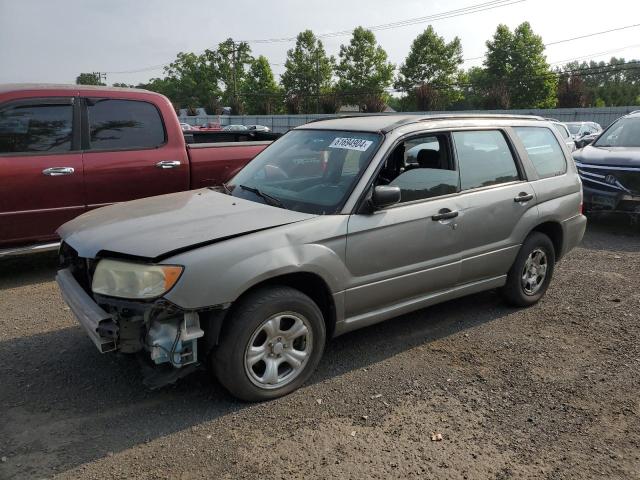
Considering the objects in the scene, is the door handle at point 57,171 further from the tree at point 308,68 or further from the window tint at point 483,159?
the tree at point 308,68

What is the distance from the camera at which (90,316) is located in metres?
3.08

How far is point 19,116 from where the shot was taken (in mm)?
5355

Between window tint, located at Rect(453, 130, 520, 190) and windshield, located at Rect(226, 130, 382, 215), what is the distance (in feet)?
2.77

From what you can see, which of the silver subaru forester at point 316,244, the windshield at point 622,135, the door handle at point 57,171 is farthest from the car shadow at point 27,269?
the windshield at point 622,135

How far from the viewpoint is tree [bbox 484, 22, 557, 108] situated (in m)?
59.7

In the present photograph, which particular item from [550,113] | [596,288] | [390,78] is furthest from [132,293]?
[390,78]

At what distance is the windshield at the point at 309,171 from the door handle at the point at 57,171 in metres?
2.13

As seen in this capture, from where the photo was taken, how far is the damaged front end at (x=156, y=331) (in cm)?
296

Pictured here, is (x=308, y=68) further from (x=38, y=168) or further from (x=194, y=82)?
(x=38, y=168)

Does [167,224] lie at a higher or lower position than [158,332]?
higher

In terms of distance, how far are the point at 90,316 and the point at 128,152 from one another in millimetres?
3296

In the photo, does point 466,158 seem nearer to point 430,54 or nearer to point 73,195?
point 73,195

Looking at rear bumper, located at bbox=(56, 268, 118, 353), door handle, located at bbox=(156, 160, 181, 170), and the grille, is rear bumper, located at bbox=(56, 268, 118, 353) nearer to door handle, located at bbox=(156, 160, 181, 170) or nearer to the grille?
door handle, located at bbox=(156, 160, 181, 170)

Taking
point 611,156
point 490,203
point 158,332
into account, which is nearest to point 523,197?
point 490,203
